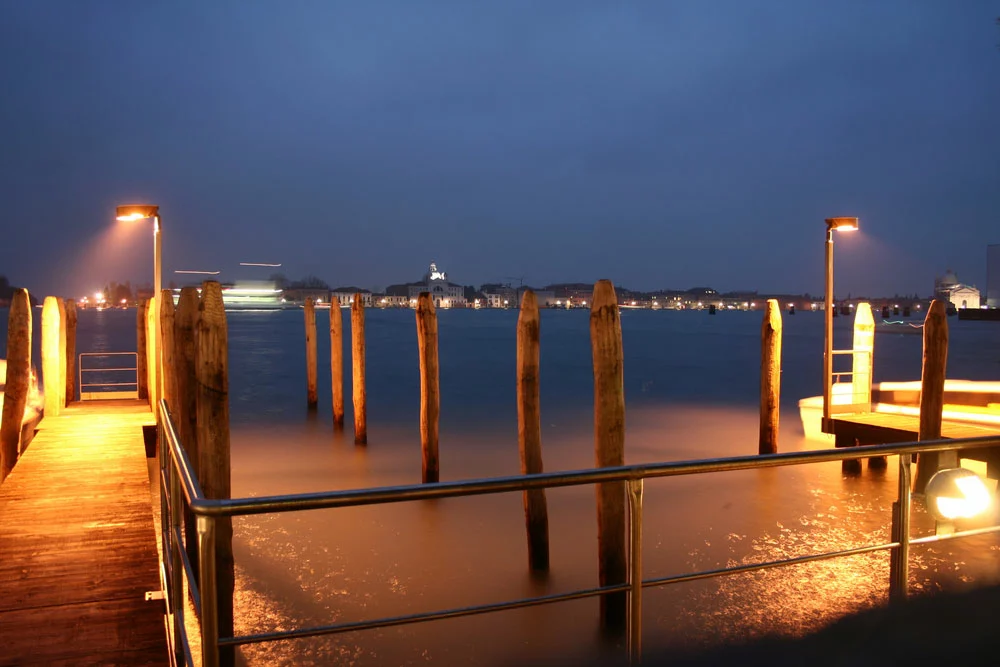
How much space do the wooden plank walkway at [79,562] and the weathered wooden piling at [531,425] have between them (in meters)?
3.00

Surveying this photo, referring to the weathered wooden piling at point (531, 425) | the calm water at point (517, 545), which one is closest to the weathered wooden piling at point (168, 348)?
the calm water at point (517, 545)

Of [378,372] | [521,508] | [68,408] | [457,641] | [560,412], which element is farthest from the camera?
[378,372]

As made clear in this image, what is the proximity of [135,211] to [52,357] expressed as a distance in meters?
3.49

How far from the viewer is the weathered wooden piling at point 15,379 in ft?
32.0

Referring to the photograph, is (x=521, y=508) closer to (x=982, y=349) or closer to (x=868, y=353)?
(x=868, y=353)

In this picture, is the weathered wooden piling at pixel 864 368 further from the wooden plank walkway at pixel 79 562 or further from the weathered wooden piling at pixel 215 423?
the wooden plank walkway at pixel 79 562

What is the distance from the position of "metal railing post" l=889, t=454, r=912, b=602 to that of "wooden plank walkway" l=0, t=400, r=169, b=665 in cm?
322

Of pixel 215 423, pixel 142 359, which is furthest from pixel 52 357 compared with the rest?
pixel 215 423

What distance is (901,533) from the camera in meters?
3.09

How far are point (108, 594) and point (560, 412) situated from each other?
16.7 metres

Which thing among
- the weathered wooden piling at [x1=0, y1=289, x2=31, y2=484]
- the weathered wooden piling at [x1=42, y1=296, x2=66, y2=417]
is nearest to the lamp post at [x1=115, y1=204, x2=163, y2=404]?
the weathered wooden piling at [x1=0, y1=289, x2=31, y2=484]

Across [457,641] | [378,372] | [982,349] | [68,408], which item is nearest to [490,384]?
[378,372]

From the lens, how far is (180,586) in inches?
123

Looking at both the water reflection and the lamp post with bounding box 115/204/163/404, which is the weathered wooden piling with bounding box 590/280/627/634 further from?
the lamp post with bounding box 115/204/163/404
